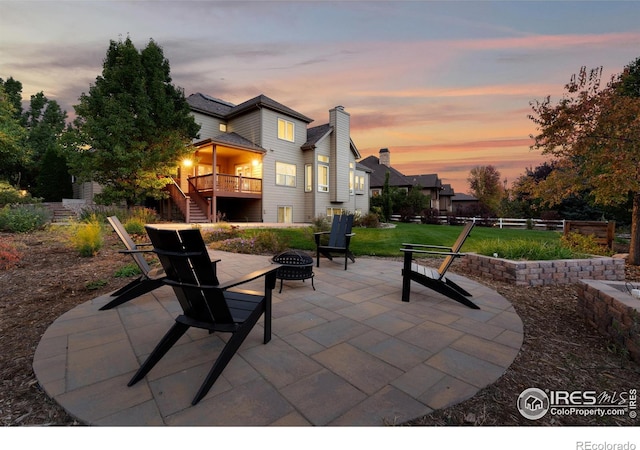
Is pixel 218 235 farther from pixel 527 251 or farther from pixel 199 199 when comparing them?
pixel 527 251

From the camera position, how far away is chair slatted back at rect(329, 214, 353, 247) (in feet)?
21.2

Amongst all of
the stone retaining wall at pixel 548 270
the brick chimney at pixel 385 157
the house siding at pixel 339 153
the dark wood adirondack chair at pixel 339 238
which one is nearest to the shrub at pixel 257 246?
the dark wood adirondack chair at pixel 339 238

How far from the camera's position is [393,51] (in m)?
7.66

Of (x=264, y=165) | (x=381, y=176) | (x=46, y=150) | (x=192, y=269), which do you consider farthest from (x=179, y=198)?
(x=381, y=176)

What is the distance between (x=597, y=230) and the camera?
8.07 metres

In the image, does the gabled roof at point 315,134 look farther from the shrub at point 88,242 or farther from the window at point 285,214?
the shrub at point 88,242

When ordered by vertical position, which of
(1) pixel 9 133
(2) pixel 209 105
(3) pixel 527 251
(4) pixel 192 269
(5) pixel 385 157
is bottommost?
(3) pixel 527 251

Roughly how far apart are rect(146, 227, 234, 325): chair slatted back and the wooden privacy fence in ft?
32.9

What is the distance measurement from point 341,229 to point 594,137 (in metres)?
6.26

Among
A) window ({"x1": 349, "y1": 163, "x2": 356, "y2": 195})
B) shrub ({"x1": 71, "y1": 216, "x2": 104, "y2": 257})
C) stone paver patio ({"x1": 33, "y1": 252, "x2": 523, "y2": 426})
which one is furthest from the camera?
window ({"x1": 349, "y1": 163, "x2": 356, "y2": 195})

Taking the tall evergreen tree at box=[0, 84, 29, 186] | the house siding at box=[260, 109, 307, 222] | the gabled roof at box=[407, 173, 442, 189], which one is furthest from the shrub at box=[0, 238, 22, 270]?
the gabled roof at box=[407, 173, 442, 189]

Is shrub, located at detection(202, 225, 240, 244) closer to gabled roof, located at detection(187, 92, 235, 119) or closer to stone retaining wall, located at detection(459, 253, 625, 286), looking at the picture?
stone retaining wall, located at detection(459, 253, 625, 286)

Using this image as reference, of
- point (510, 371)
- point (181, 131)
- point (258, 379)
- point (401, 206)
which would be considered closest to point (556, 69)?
point (510, 371)
